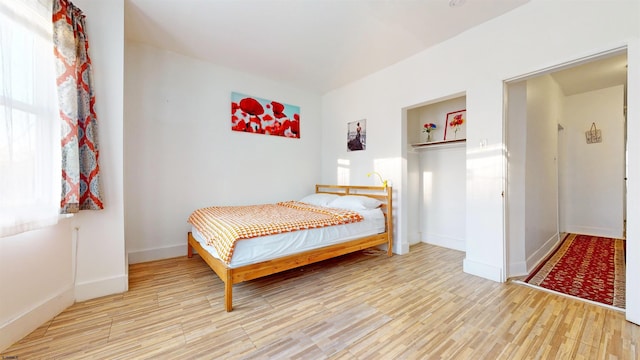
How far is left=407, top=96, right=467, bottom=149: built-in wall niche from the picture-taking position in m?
3.52

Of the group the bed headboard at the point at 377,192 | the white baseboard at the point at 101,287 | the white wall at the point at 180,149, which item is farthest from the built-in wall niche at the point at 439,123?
the white baseboard at the point at 101,287

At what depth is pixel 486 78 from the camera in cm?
257

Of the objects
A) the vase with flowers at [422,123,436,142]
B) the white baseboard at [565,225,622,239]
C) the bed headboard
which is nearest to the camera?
the bed headboard

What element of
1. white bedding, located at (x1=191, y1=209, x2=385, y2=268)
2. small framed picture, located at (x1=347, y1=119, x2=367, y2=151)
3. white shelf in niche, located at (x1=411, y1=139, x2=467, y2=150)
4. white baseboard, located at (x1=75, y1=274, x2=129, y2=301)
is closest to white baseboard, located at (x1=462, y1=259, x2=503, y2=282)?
white bedding, located at (x1=191, y1=209, x2=385, y2=268)

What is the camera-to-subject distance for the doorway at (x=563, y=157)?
2684 millimetres

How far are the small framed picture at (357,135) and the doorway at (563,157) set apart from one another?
6.20ft

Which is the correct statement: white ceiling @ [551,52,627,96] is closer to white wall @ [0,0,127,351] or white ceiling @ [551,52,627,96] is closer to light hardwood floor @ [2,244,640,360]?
light hardwood floor @ [2,244,640,360]

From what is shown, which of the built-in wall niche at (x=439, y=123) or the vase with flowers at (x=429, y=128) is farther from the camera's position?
the vase with flowers at (x=429, y=128)

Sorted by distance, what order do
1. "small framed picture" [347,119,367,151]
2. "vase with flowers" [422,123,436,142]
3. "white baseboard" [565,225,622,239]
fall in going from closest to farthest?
"vase with flowers" [422,123,436,142], "small framed picture" [347,119,367,151], "white baseboard" [565,225,622,239]

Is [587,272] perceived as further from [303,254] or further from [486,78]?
[303,254]

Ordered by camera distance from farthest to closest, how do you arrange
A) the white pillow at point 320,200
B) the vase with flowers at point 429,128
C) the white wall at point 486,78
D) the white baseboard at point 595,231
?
the white baseboard at point 595,231, the vase with flowers at point 429,128, the white pillow at point 320,200, the white wall at point 486,78

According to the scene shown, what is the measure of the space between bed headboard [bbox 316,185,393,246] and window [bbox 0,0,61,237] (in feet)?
10.9

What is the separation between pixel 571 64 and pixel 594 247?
3.27m

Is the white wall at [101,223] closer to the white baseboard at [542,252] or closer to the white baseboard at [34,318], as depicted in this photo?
the white baseboard at [34,318]
